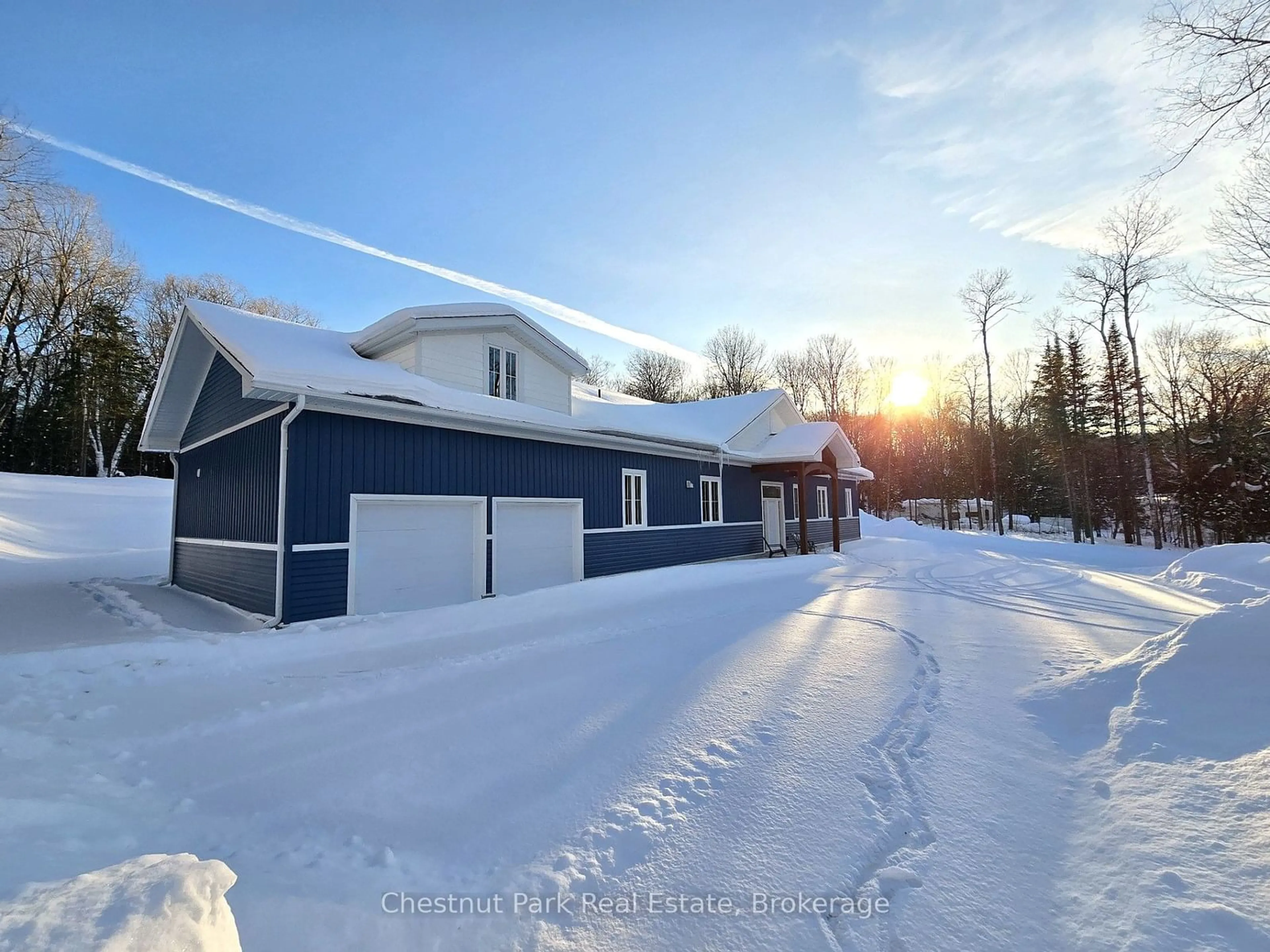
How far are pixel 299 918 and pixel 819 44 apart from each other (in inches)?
377

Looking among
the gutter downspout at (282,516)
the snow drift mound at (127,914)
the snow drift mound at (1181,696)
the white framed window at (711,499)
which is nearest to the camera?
the snow drift mound at (127,914)

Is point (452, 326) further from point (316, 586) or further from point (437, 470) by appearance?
point (316, 586)

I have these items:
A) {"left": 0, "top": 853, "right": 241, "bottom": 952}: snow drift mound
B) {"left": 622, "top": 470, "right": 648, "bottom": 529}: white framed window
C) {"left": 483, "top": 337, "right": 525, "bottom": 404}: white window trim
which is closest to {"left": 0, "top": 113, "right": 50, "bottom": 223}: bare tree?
{"left": 483, "top": 337, "right": 525, "bottom": 404}: white window trim

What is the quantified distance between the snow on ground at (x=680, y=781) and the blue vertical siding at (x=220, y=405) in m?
3.82

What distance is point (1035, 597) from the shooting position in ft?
25.9

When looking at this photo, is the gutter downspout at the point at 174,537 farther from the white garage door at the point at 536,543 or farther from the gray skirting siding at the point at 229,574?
the white garage door at the point at 536,543

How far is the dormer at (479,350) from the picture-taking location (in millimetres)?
9938

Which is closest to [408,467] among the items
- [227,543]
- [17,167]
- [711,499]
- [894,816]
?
[227,543]

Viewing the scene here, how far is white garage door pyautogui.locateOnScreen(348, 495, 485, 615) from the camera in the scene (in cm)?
762

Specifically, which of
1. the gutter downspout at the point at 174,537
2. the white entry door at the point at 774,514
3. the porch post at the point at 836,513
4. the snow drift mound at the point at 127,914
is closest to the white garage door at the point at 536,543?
the snow drift mound at the point at 127,914

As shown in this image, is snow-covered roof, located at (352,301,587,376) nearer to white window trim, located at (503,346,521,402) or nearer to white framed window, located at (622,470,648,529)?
white window trim, located at (503,346,521,402)

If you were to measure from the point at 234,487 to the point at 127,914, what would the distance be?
8.95 m

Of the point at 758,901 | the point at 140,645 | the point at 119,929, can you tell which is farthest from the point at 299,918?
the point at 140,645

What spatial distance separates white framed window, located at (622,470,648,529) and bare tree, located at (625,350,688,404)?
26387mm
